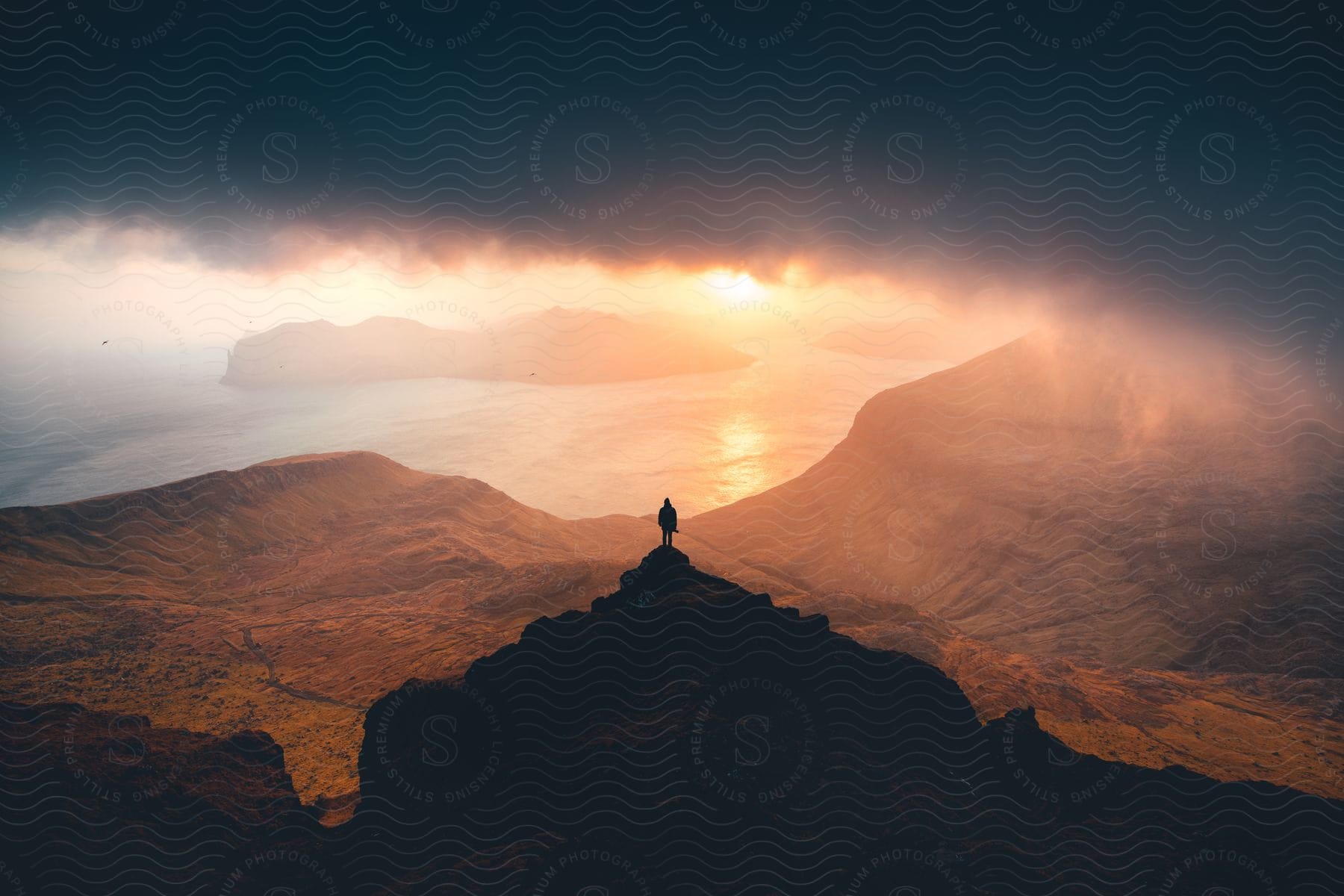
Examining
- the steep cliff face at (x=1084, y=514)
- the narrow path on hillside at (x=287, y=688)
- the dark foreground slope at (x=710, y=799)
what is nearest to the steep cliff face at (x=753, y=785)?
the dark foreground slope at (x=710, y=799)

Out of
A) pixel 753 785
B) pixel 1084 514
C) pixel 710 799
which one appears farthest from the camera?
pixel 1084 514

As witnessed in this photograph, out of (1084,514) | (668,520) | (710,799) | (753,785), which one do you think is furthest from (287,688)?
(1084,514)

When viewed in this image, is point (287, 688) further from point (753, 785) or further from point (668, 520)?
point (753, 785)

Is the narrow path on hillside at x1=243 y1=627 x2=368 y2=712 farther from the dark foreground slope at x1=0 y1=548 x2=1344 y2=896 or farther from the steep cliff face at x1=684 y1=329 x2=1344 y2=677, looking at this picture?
the steep cliff face at x1=684 y1=329 x2=1344 y2=677

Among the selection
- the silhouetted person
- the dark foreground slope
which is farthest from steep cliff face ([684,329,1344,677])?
the silhouetted person

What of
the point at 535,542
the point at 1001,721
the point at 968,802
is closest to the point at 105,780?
the point at 968,802

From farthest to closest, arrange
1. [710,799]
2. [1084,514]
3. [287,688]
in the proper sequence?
[1084,514]
[287,688]
[710,799]

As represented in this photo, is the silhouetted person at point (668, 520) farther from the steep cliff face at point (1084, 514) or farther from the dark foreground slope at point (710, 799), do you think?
the steep cliff face at point (1084, 514)

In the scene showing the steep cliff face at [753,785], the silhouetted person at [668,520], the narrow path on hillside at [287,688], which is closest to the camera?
the steep cliff face at [753,785]
